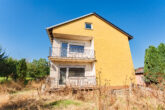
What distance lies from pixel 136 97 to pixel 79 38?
783cm

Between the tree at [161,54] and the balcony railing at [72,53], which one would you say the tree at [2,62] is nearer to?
the balcony railing at [72,53]

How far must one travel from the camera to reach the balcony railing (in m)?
8.05

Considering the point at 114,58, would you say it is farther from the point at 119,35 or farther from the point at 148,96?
the point at 148,96

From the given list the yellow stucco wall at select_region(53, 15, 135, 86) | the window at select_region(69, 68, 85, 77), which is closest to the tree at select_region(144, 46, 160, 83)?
the yellow stucco wall at select_region(53, 15, 135, 86)

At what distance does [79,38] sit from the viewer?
→ 937 centimetres

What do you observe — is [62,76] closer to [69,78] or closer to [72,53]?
[69,78]

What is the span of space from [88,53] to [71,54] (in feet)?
6.69

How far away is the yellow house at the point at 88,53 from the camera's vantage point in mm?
8008

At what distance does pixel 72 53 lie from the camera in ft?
29.0

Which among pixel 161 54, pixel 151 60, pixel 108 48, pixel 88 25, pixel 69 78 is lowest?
pixel 69 78

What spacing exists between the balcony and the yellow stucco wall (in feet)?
2.88

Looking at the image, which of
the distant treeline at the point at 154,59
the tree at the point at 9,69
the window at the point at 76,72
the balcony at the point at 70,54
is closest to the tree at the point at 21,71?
the tree at the point at 9,69

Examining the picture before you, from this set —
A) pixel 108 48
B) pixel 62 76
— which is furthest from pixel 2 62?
pixel 108 48

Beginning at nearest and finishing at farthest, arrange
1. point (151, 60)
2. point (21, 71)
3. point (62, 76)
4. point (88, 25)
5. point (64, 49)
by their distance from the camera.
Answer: point (62, 76)
point (64, 49)
point (151, 60)
point (88, 25)
point (21, 71)
